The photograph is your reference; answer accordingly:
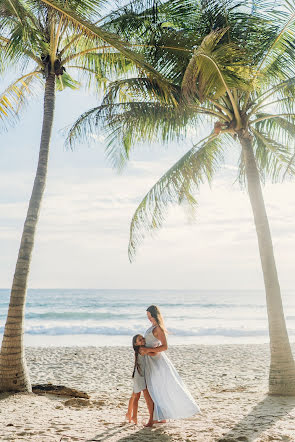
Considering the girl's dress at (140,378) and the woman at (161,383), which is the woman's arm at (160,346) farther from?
the girl's dress at (140,378)

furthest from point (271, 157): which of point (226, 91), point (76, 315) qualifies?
point (76, 315)

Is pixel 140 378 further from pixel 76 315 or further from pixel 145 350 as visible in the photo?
pixel 76 315

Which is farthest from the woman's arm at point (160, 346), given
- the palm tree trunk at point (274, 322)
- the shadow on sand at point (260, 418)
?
the palm tree trunk at point (274, 322)

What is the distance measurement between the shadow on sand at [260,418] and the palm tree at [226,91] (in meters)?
0.45

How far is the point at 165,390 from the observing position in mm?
4637

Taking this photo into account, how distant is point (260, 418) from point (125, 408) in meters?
2.16

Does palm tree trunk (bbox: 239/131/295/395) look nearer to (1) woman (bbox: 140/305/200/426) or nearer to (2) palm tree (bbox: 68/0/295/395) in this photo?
(2) palm tree (bbox: 68/0/295/395)

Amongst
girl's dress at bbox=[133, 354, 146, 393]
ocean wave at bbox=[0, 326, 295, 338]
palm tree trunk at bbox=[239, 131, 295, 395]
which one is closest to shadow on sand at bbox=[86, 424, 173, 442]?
girl's dress at bbox=[133, 354, 146, 393]

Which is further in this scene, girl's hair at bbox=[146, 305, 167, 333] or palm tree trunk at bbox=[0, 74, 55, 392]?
palm tree trunk at bbox=[0, 74, 55, 392]

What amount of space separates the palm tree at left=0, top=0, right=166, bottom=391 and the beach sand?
0.80 m

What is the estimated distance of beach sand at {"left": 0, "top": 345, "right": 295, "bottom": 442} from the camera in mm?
4387

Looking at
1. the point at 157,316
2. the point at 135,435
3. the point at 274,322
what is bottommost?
the point at 135,435

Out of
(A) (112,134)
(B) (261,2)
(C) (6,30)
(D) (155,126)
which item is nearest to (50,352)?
(A) (112,134)

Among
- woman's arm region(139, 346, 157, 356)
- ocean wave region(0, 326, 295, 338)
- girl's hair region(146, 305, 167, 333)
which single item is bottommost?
ocean wave region(0, 326, 295, 338)
